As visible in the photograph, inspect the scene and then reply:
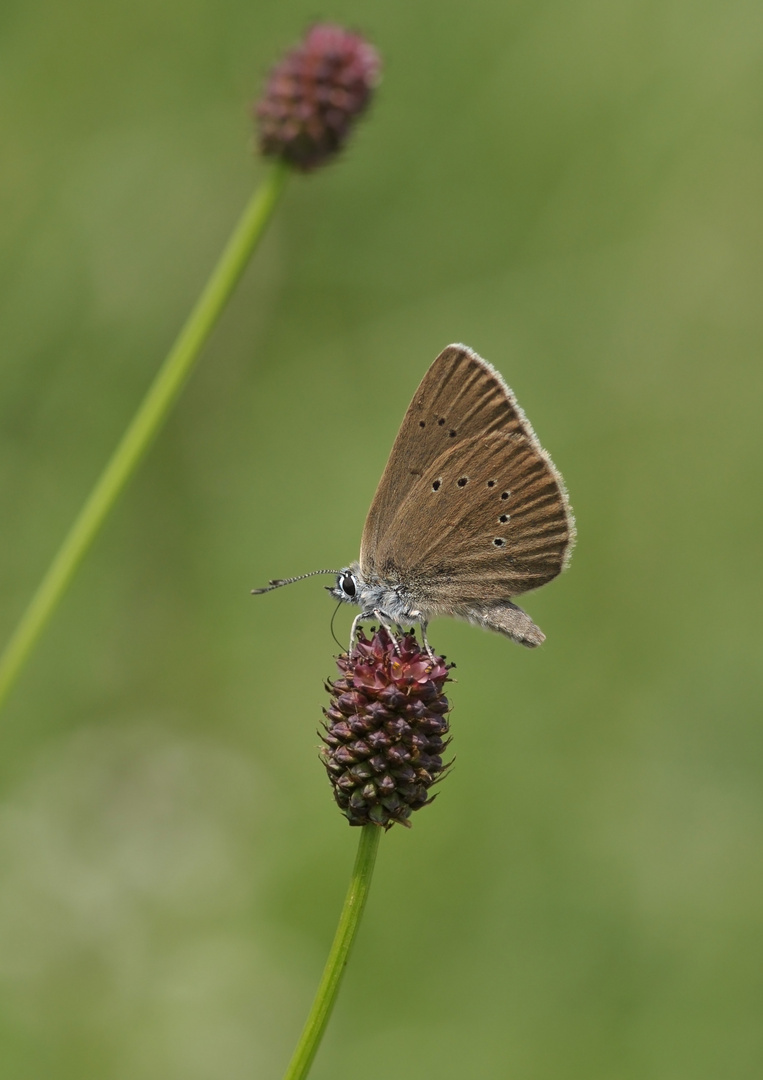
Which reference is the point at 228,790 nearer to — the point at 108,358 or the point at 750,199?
the point at 108,358

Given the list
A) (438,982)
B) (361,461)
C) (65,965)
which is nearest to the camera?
(65,965)

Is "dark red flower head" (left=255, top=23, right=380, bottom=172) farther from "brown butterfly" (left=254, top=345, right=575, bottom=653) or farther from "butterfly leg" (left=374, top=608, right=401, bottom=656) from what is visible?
"butterfly leg" (left=374, top=608, right=401, bottom=656)

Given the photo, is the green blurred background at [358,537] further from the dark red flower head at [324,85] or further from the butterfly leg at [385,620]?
the dark red flower head at [324,85]

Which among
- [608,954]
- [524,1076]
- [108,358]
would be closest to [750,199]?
[108,358]

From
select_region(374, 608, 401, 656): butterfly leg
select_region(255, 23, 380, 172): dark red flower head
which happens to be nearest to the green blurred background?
select_region(374, 608, 401, 656): butterfly leg

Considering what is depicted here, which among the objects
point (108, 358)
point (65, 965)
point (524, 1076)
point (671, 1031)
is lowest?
point (65, 965)

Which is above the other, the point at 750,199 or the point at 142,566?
the point at 750,199

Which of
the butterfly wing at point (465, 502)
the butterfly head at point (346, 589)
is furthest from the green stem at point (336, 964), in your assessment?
the butterfly wing at point (465, 502)

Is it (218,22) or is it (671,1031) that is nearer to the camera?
(671,1031)
